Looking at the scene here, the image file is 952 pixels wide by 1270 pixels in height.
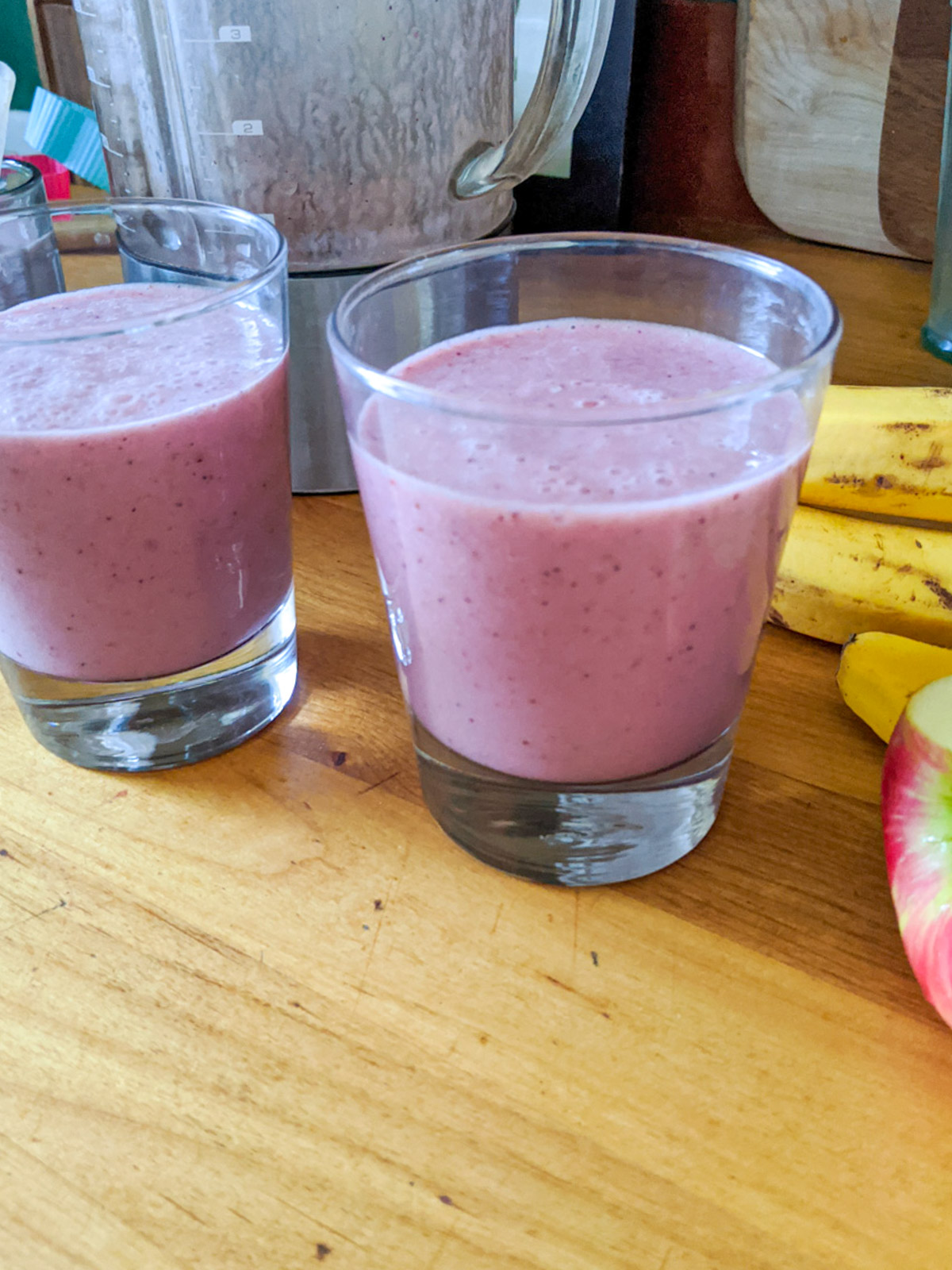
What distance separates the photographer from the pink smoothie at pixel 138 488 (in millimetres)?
528

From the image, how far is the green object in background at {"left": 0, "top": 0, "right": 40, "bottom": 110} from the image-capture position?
164 cm

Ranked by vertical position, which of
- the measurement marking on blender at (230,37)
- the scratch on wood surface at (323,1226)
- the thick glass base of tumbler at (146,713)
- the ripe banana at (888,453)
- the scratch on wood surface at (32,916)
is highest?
the measurement marking on blender at (230,37)

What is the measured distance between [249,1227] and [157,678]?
0.96 ft

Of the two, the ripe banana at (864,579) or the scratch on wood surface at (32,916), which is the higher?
the ripe banana at (864,579)

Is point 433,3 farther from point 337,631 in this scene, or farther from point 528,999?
point 528,999

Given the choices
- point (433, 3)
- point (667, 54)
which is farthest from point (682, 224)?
point (433, 3)

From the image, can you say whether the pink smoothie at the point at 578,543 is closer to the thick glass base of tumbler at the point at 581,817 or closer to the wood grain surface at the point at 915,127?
the thick glass base of tumbler at the point at 581,817

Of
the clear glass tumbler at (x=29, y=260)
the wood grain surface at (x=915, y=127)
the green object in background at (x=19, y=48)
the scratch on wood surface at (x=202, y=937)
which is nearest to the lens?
the scratch on wood surface at (x=202, y=937)

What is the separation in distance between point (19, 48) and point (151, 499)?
1.48m

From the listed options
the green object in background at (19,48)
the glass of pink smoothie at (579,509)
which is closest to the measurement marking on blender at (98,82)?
the glass of pink smoothie at (579,509)

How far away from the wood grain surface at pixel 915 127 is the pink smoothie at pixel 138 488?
26.3 inches

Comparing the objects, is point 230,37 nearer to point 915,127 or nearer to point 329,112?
point 329,112

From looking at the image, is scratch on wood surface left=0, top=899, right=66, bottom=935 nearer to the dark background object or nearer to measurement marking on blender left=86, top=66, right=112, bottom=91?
measurement marking on blender left=86, top=66, right=112, bottom=91

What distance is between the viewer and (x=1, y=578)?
0.57 m
